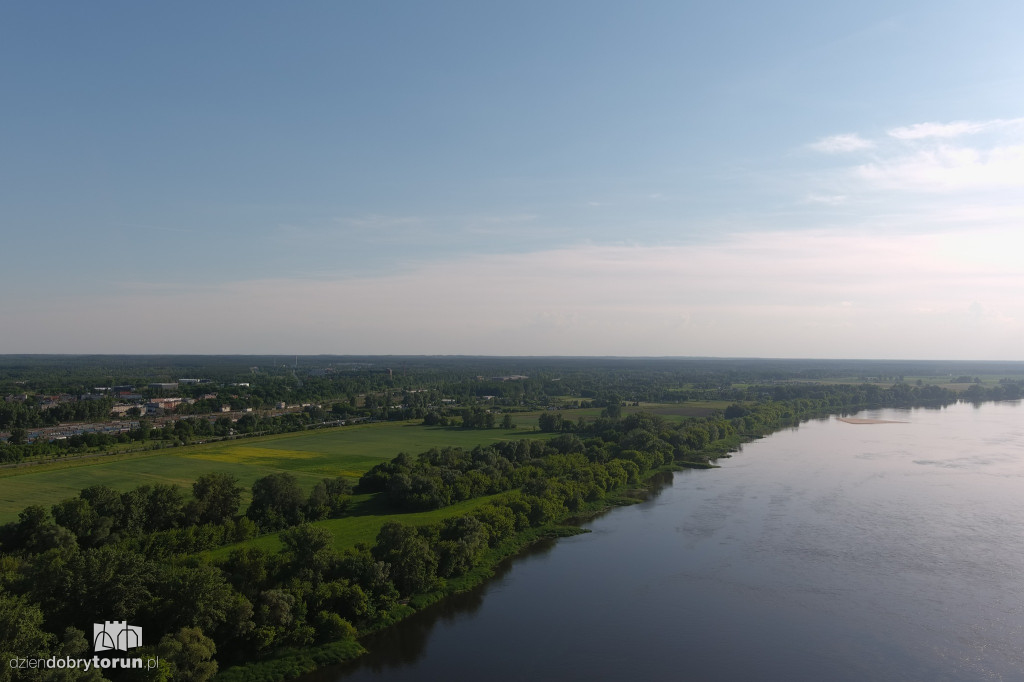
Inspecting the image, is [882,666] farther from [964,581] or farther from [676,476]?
[676,476]

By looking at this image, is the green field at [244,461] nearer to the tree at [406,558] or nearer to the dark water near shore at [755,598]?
the tree at [406,558]

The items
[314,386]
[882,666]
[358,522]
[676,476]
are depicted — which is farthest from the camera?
[314,386]

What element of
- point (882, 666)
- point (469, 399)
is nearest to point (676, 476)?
point (882, 666)

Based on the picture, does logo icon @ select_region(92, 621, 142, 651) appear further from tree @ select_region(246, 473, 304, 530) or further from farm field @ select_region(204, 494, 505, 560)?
tree @ select_region(246, 473, 304, 530)

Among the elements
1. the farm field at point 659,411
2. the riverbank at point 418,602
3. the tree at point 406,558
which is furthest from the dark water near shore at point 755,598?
the farm field at point 659,411

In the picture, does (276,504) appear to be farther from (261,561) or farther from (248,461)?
(248,461)

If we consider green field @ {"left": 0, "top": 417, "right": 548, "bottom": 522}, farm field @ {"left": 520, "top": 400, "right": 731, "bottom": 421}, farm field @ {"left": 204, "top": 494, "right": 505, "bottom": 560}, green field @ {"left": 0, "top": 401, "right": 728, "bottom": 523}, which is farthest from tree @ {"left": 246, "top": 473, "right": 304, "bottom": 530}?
farm field @ {"left": 520, "top": 400, "right": 731, "bottom": 421}

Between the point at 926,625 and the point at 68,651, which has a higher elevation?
the point at 68,651

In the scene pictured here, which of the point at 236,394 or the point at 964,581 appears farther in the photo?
the point at 236,394
